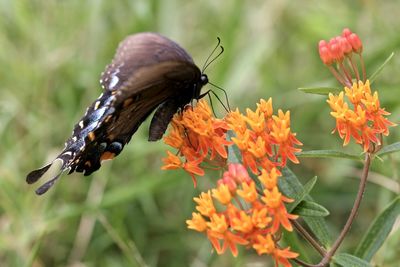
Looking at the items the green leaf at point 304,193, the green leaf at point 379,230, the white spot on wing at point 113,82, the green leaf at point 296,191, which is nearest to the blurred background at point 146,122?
the green leaf at point 379,230

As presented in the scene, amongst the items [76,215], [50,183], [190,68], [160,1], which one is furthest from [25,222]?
[160,1]

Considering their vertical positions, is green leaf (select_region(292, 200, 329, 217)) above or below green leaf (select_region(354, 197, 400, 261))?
above

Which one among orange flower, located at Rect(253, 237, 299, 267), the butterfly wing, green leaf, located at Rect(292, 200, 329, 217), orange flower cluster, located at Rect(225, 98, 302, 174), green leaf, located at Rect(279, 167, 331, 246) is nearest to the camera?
orange flower, located at Rect(253, 237, 299, 267)

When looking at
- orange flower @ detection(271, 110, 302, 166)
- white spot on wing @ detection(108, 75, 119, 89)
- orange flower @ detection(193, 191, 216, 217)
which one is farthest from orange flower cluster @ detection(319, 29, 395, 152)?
white spot on wing @ detection(108, 75, 119, 89)

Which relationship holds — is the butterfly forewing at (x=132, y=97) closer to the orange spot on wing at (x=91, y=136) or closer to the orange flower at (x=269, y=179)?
the orange spot on wing at (x=91, y=136)

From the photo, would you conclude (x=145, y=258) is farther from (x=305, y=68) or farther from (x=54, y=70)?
(x=305, y=68)

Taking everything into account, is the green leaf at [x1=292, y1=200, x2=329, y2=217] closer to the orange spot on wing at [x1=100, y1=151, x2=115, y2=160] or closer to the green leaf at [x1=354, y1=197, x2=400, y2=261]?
the green leaf at [x1=354, y1=197, x2=400, y2=261]

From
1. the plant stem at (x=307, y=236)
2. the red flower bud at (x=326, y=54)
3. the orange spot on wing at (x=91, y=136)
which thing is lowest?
the plant stem at (x=307, y=236)
